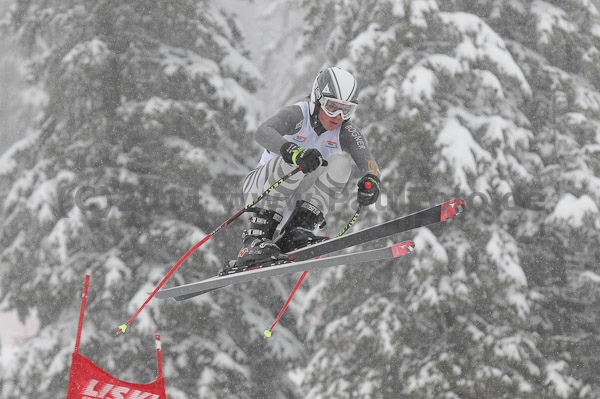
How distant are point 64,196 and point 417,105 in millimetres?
5232

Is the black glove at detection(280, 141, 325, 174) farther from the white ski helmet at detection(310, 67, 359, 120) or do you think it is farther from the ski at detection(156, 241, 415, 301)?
the ski at detection(156, 241, 415, 301)

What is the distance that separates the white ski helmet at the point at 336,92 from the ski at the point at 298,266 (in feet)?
3.29

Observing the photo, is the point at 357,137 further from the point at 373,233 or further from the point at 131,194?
the point at 131,194

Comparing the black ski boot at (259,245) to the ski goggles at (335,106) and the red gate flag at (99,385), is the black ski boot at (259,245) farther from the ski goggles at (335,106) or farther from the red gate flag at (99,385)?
the ski goggles at (335,106)

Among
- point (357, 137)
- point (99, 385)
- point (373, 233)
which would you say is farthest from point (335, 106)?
point (99, 385)

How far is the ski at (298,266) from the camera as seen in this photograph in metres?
4.90

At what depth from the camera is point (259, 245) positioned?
18.7 feet

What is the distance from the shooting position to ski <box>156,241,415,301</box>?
4.90m

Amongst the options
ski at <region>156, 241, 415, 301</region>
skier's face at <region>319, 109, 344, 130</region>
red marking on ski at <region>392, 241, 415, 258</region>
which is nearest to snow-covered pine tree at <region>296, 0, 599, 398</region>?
ski at <region>156, 241, 415, 301</region>

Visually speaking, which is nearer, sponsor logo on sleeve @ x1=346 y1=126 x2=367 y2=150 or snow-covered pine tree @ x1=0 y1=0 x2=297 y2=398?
sponsor logo on sleeve @ x1=346 y1=126 x2=367 y2=150

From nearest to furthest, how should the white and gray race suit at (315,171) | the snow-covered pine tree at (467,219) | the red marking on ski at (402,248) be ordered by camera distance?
the red marking on ski at (402,248) → the white and gray race suit at (315,171) → the snow-covered pine tree at (467,219)

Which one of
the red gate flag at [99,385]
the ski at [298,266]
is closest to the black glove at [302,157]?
the ski at [298,266]

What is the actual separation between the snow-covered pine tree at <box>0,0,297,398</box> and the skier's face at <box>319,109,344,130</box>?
612cm

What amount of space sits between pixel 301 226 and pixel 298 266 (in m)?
0.68
